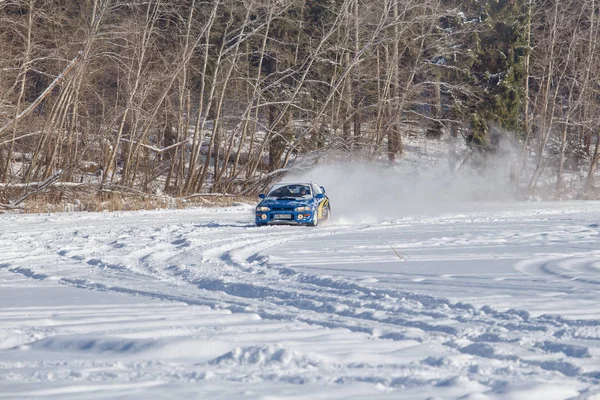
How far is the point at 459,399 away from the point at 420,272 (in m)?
6.96

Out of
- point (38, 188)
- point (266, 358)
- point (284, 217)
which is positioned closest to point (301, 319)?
point (266, 358)

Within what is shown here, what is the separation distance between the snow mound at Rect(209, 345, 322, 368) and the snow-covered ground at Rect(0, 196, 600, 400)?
0.08 ft

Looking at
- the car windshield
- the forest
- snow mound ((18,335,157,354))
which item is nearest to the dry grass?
the forest

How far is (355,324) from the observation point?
8148 millimetres

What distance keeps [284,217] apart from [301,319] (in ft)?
47.1

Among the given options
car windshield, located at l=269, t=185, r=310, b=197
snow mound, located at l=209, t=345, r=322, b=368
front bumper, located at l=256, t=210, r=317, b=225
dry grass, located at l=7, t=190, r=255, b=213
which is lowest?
snow mound, located at l=209, t=345, r=322, b=368

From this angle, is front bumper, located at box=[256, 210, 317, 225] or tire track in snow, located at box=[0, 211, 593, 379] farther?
front bumper, located at box=[256, 210, 317, 225]

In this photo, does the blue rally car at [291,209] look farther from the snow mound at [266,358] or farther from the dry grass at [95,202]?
the snow mound at [266,358]

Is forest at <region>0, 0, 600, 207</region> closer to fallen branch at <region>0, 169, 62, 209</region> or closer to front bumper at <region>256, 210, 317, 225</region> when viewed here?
fallen branch at <region>0, 169, 62, 209</region>

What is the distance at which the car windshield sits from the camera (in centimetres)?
2388

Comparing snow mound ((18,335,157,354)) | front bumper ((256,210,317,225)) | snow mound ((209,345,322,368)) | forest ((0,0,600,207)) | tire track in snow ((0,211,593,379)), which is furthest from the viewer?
forest ((0,0,600,207))

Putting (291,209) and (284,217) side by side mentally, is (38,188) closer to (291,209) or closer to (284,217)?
(284,217)

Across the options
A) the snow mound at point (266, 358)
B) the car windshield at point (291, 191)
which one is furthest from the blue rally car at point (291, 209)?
the snow mound at point (266, 358)

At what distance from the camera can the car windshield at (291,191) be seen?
78.3 feet
